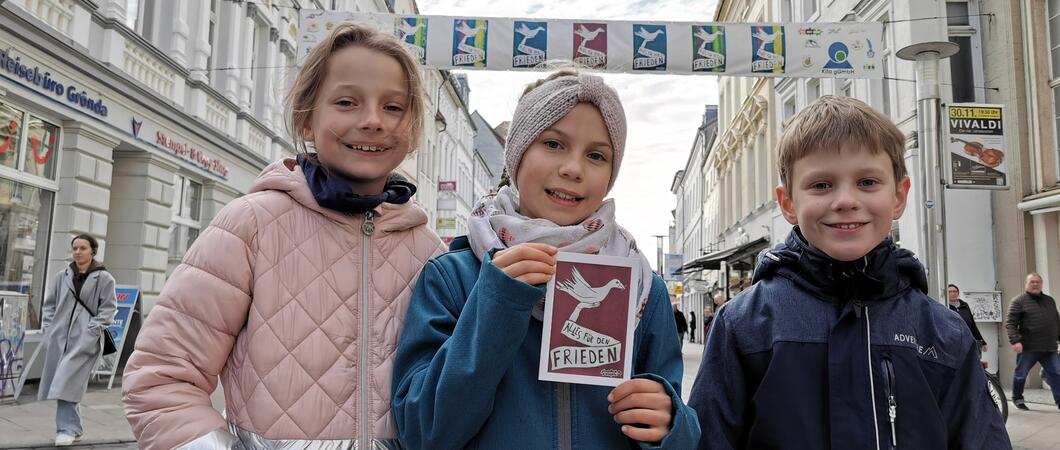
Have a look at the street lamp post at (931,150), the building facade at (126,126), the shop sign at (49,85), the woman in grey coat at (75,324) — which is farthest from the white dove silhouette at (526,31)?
the shop sign at (49,85)

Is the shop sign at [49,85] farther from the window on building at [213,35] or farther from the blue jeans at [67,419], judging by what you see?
the window on building at [213,35]

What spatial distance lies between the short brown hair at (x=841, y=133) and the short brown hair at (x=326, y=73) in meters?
1.05

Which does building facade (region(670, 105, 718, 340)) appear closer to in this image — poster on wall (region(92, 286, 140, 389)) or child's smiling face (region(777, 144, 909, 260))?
poster on wall (region(92, 286, 140, 389))

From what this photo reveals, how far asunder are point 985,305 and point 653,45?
7866mm

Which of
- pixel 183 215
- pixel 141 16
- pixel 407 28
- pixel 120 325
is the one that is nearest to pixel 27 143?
pixel 120 325

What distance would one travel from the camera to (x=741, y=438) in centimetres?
196

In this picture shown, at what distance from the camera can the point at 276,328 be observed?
1530mm

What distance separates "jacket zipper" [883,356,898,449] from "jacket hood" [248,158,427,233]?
4.08 ft

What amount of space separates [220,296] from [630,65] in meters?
8.19

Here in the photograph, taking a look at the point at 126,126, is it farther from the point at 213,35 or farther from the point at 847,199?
the point at 847,199

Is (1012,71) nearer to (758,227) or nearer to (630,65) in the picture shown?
(630,65)

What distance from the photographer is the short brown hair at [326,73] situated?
68.4 inches

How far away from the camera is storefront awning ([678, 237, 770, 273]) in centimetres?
2045

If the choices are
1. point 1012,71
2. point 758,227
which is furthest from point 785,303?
point 758,227
